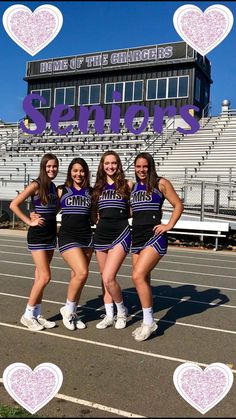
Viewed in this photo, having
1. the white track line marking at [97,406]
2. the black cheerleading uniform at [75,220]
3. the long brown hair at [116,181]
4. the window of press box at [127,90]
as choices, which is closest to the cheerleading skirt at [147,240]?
the long brown hair at [116,181]

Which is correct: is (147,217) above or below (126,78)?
below

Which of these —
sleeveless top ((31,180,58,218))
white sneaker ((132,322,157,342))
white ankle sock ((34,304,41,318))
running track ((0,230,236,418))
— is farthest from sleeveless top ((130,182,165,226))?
white ankle sock ((34,304,41,318))

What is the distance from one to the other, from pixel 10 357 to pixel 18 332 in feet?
2.54

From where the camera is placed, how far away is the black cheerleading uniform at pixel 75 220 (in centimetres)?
489

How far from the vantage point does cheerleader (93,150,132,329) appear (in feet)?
15.9

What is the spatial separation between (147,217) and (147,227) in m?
0.10

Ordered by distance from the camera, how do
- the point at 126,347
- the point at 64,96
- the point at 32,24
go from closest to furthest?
the point at 126,347, the point at 32,24, the point at 64,96

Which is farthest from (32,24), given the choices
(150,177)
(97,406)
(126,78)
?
(126,78)

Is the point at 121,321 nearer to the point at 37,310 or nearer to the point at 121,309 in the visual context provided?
the point at 121,309

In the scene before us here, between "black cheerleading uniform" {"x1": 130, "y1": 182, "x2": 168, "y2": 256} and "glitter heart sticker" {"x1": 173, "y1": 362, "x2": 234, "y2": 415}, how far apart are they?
224 centimetres

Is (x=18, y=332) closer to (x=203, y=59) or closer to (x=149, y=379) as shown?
(x=149, y=379)

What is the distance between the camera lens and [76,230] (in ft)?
16.1

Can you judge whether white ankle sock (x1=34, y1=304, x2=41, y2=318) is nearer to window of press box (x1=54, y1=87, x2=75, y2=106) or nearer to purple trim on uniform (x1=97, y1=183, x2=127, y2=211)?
purple trim on uniform (x1=97, y1=183, x2=127, y2=211)

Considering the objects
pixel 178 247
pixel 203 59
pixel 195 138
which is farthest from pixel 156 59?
pixel 178 247
